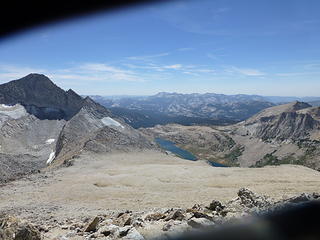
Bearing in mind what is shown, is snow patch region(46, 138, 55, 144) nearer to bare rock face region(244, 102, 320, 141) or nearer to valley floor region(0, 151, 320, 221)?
valley floor region(0, 151, 320, 221)

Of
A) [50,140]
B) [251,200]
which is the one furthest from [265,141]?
[251,200]

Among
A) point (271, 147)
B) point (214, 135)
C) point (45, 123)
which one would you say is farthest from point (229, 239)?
point (214, 135)

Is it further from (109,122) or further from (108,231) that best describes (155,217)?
(109,122)

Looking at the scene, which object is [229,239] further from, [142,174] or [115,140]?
[115,140]

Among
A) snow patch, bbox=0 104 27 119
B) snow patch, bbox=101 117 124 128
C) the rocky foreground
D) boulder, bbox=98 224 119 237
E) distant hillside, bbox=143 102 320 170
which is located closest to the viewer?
the rocky foreground

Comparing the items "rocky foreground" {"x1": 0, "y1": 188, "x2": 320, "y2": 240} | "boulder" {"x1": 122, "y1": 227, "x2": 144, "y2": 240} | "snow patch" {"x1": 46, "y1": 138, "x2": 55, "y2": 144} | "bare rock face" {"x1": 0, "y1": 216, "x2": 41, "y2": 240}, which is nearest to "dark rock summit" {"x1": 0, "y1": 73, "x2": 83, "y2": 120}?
"snow patch" {"x1": 46, "y1": 138, "x2": 55, "y2": 144}
